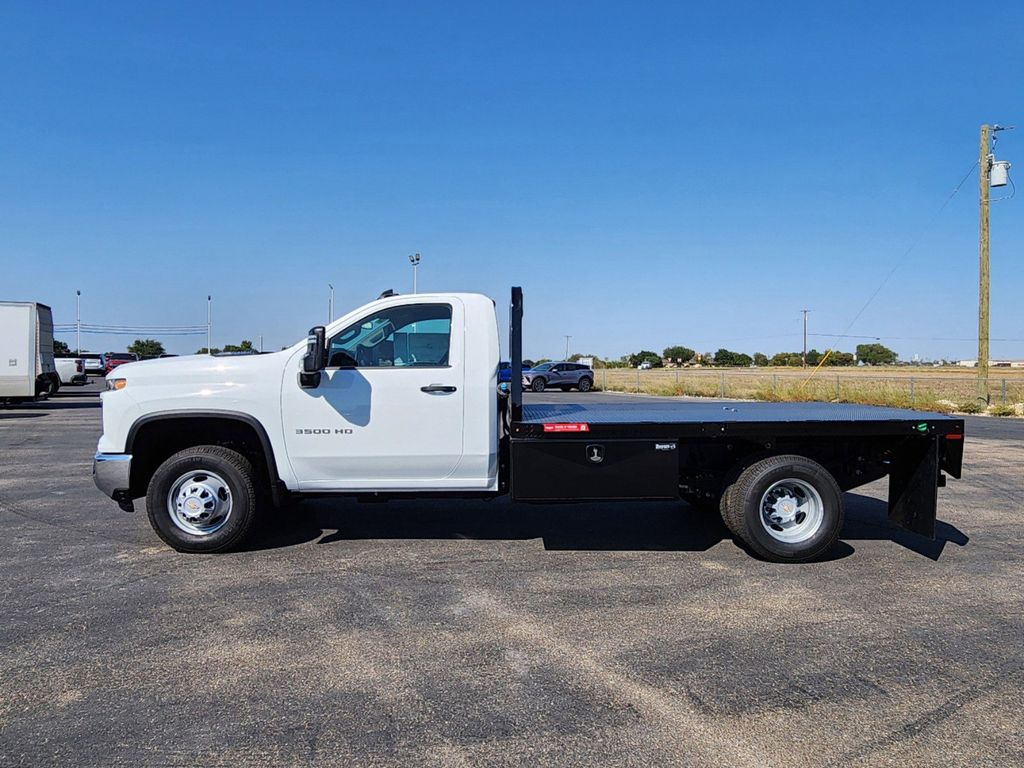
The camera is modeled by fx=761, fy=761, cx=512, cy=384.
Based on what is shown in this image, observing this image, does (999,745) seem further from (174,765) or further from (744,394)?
(744,394)

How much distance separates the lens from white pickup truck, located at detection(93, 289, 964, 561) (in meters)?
5.95

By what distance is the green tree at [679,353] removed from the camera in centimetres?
15150

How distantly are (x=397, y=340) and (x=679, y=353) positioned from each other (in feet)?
499

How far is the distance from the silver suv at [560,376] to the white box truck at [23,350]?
884 inches

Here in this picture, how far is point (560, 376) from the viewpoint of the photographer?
40125mm

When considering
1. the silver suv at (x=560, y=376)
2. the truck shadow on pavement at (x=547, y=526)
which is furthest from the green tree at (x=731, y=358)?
the truck shadow on pavement at (x=547, y=526)

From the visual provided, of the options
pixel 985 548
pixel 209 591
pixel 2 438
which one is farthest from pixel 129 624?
pixel 2 438

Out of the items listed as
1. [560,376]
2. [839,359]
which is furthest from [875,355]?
[560,376]

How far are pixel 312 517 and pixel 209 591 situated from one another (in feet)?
7.63

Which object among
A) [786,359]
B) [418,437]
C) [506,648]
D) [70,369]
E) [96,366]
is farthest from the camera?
[786,359]

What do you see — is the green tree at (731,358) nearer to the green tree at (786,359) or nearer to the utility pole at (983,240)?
the green tree at (786,359)

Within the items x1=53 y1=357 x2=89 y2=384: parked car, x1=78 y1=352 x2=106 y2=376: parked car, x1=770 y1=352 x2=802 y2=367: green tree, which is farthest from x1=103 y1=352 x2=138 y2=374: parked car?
x1=770 y1=352 x2=802 y2=367: green tree

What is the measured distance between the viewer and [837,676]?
394 centimetres

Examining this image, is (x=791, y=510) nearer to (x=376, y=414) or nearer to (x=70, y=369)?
(x=376, y=414)
